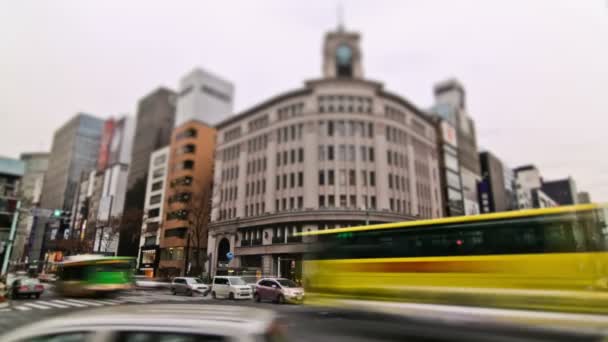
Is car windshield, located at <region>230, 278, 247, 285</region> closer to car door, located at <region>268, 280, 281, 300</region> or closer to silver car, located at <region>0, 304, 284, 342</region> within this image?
car door, located at <region>268, 280, 281, 300</region>

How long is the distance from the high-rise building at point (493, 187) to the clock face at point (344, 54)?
1657 inches

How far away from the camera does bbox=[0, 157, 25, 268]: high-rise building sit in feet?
146

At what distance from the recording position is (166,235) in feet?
153

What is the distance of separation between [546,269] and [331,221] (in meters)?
33.7

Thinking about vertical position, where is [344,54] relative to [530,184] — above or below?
above

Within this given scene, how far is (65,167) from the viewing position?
6184 centimetres

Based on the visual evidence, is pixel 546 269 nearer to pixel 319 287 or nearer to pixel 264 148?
pixel 319 287

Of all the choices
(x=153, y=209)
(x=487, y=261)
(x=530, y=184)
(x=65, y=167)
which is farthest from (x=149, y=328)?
(x=530, y=184)

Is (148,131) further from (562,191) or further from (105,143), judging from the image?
(562,191)

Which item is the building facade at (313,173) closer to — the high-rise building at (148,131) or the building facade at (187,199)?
the building facade at (187,199)

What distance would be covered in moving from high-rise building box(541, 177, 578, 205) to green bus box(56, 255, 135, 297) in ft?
535

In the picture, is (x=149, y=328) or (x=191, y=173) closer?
(x=149, y=328)

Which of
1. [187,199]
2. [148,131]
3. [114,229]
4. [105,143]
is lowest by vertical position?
[114,229]

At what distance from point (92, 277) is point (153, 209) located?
42576mm
